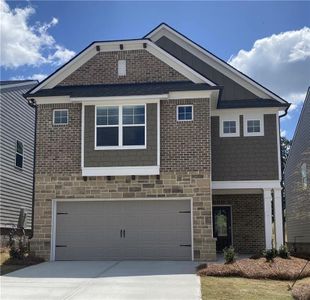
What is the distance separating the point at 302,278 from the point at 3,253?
1091cm

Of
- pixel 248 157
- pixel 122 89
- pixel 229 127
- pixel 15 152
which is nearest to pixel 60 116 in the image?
pixel 122 89

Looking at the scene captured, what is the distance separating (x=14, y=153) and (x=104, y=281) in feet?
42.7

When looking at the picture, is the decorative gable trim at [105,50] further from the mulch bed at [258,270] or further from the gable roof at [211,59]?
the mulch bed at [258,270]

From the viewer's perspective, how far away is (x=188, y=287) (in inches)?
448

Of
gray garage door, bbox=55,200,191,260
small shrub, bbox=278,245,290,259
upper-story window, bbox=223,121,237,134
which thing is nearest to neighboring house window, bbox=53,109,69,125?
gray garage door, bbox=55,200,191,260

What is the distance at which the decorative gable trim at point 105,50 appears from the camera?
59.5ft

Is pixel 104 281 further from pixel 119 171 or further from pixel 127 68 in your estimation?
pixel 127 68

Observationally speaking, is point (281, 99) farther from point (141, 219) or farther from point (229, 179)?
point (141, 219)

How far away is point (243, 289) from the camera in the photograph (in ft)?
36.1

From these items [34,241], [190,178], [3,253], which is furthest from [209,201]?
[3,253]

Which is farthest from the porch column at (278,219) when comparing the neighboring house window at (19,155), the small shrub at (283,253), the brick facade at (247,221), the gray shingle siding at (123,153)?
the neighboring house window at (19,155)

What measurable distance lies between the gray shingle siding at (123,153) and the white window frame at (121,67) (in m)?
2.02

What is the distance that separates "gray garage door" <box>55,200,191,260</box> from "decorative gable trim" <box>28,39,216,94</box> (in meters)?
4.64

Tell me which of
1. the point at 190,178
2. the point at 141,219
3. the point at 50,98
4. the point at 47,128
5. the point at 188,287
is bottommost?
the point at 188,287
